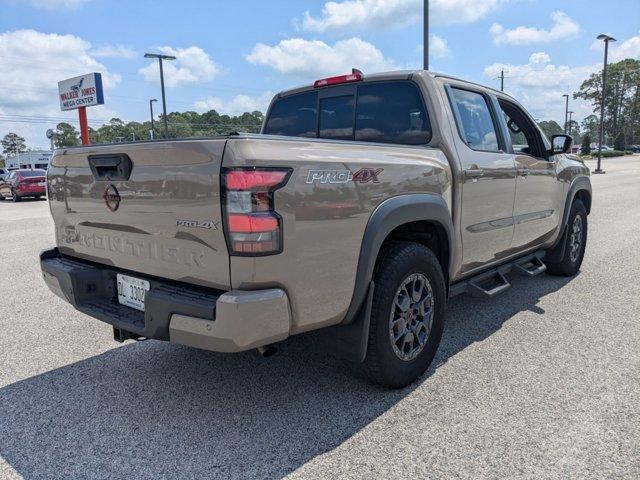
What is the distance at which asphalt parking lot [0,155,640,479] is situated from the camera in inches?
95.8

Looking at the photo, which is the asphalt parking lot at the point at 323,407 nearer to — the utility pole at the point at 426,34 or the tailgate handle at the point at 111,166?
the tailgate handle at the point at 111,166

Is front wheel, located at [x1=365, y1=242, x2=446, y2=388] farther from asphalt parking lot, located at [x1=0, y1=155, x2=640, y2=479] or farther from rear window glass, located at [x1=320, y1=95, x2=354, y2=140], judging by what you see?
rear window glass, located at [x1=320, y1=95, x2=354, y2=140]

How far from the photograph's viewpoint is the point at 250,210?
2225 millimetres

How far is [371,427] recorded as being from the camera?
2738 millimetres

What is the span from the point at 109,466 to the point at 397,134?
276 centimetres

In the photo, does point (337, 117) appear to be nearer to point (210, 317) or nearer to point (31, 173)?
point (210, 317)

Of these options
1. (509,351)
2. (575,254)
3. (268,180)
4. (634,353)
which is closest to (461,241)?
(509,351)

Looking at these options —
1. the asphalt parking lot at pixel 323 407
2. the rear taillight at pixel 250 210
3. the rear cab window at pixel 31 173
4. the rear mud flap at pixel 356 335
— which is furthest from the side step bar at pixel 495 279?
the rear cab window at pixel 31 173

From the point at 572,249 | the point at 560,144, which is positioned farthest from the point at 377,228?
the point at 572,249

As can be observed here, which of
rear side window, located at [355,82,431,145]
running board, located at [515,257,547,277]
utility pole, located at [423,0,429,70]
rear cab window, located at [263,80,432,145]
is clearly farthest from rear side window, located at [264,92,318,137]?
utility pole, located at [423,0,429,70]

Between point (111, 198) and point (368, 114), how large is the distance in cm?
200

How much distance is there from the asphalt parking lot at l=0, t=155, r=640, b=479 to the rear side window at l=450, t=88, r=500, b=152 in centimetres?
153

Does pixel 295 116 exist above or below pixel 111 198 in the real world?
above

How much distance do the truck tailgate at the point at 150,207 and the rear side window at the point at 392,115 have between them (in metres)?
1.76
